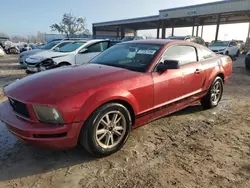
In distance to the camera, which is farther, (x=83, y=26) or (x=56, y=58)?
(x=83, y=26)

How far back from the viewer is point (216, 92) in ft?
16.0

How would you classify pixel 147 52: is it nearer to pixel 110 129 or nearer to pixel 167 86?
pixel 167 86

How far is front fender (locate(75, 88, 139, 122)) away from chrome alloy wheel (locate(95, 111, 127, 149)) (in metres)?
0.20

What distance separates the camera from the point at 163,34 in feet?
121

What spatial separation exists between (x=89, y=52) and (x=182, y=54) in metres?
5.27

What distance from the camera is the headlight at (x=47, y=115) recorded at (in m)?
2.42

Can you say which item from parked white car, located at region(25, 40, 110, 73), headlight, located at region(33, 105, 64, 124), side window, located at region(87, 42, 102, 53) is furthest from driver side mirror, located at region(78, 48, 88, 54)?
headlight, located at region(33, 105, 64, 124)

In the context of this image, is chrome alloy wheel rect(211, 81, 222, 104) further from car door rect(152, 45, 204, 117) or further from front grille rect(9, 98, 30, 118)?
front grille rect(9, 98, 30, 118)

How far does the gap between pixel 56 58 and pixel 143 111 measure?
576cm

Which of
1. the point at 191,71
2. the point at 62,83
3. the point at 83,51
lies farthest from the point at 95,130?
the point at 83,51

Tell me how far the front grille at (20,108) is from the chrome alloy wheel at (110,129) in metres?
0.86

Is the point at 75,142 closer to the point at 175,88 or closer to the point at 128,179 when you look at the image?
the point at 128,179

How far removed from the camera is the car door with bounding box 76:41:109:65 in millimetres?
8287

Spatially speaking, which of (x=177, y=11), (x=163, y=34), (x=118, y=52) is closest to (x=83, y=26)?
(x=163, y=34)
